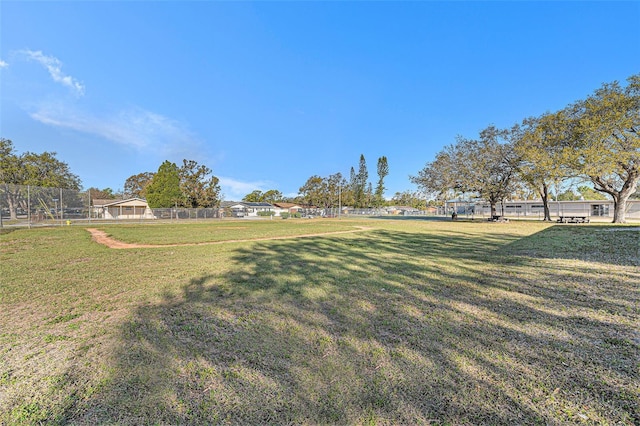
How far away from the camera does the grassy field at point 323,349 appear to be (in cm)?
178

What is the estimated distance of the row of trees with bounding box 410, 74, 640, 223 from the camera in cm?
1884

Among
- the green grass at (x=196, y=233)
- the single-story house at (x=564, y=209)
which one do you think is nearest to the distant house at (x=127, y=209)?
the green grass at (x=196, y=233)

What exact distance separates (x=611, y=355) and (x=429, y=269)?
11.7 ft

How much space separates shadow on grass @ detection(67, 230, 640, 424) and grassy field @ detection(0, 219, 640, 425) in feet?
0.04

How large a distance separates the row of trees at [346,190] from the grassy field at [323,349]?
47.2m

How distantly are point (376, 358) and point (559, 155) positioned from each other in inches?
984

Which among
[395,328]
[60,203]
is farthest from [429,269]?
[60,203]

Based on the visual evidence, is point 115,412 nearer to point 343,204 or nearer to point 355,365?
point 355,365

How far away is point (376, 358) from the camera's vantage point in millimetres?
2385

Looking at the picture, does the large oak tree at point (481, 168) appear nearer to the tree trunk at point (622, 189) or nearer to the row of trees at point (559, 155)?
the row of trees at point (559, 155)

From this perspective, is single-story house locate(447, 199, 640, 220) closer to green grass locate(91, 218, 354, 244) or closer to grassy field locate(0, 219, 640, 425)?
green grass locate(91, 218, 354, 244)

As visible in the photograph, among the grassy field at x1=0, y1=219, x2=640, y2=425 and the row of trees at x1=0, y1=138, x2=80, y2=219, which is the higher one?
the row of trees at x1=0, y1=138, x2=80, y2=219

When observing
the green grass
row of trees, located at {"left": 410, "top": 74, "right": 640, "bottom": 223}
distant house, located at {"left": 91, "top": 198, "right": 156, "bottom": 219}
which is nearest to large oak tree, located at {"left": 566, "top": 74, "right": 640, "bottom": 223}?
row of trees, located at {"left": 410, "top": 74, "right": 640, "bottom": 223}

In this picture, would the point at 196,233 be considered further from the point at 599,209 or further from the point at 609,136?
the point at 599,209
